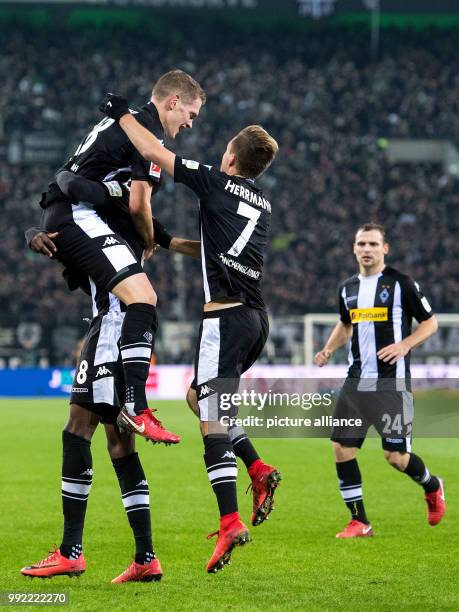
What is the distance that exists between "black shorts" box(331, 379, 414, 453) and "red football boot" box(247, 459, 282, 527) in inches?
104

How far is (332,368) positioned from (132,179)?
20137mm

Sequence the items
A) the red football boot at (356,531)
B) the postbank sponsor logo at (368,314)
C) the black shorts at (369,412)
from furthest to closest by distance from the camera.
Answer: the postbank sponsor logo at (368,314)
the black shorts at (369,412)
the red football boot at (356,531)

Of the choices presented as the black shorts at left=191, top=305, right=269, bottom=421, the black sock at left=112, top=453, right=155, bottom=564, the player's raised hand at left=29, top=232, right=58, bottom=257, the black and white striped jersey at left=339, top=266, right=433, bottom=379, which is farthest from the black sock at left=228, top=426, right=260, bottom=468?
the black and white striped jersey at left=339, top=266, right=433, bottom=379

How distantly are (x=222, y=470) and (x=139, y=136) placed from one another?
71.4 inches

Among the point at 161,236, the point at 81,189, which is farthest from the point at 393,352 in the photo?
the point at 81,189

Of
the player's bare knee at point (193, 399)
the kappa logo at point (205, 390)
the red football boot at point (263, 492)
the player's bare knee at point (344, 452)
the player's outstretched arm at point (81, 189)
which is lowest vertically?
the player's bare knee at point (344, 452)

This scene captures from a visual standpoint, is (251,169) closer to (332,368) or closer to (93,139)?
(93,139)

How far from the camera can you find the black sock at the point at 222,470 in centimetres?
540

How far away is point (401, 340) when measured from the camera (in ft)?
27.4

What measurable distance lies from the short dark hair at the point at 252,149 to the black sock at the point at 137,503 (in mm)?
1768

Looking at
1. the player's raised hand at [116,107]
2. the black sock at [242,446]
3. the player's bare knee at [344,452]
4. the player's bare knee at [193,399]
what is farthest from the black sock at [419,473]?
the player's raised hand at [116,107]

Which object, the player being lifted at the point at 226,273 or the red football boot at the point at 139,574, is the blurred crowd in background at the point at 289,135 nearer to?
the red football boot at the point at 139,574

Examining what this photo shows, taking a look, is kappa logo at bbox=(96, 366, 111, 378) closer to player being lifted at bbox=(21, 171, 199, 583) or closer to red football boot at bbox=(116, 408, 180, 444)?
player being lifted at bbox=(21, 171, 199, 583)

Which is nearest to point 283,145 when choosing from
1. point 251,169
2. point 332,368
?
point 332,368
